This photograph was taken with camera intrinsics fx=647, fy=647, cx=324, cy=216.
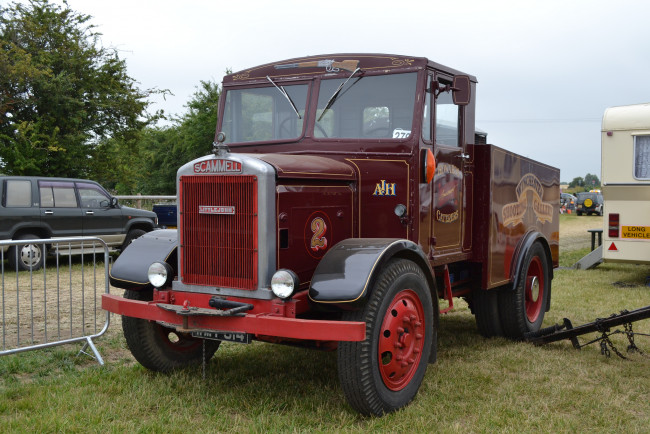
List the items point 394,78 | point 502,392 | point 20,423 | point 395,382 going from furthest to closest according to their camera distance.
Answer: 1. point 394,78
2. point 502,392
3. point 395,382
4. point 20,423

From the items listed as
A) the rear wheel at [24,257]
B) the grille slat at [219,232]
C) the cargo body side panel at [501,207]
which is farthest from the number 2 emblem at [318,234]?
the rear wheel at [24,257]

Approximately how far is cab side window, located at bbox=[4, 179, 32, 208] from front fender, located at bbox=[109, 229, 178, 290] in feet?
25.6

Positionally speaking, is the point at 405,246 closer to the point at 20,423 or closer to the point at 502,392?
the point at 502,392

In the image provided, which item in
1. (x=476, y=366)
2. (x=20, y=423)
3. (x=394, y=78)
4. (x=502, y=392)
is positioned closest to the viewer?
(x=20, y=423)

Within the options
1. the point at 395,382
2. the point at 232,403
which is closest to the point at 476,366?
the point at 395,382

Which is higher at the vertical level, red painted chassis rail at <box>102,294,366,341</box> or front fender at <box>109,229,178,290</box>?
front fender at <box>109,229,178,290</box>

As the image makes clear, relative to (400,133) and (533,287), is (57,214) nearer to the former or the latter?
(533,287)

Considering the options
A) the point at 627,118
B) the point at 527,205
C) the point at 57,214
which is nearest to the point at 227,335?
the point at 527,205

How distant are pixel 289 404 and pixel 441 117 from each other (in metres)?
2.62

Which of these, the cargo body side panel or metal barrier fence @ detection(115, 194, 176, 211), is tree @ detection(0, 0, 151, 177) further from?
the cargo body side panel

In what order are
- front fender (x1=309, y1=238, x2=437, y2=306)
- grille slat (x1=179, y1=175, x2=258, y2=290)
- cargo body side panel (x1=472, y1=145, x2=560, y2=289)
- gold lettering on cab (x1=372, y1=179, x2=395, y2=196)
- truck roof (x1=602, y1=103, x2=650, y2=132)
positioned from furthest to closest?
truck roof (x1=602, y1=103, x2=650, y2=132)
cargo body side panel (x1=472, y1=145, x2=560, y2=289)
gold lettering on cab (x1=372, y1=179, x2=395, y2=196)
grille slat (x1=179, y1=175, x2=258, y2=290)
front fender (x1=309, y1=238, x2=437, y2=306)

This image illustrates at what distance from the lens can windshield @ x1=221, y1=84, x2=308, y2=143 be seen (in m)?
5.35

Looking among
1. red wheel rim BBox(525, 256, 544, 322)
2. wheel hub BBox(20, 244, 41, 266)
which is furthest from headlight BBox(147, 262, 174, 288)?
wheel hub BBox(20, 244, 41, 266)

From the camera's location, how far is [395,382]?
4.46 m
